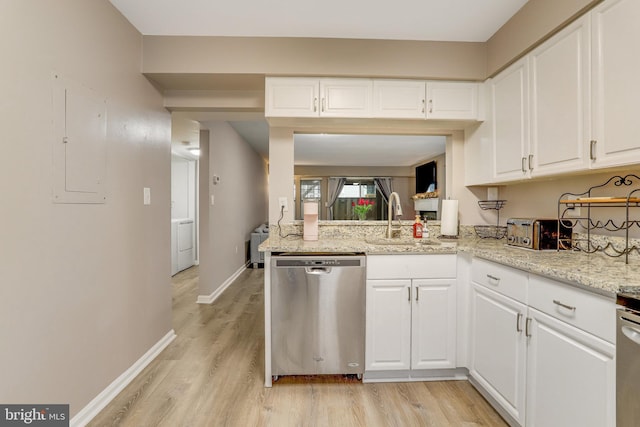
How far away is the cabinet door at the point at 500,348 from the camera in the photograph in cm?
153

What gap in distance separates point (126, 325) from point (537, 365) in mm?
2396

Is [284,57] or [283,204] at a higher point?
[284,57]

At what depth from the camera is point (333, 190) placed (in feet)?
8.90

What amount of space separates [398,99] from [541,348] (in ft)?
5.85

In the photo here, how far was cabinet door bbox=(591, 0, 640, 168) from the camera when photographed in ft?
4.40

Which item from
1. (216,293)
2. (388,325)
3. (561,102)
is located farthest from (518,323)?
(216,293)

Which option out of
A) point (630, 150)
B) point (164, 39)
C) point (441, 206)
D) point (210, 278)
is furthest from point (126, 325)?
point (630, 150)

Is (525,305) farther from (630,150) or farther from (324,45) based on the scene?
(324,45)

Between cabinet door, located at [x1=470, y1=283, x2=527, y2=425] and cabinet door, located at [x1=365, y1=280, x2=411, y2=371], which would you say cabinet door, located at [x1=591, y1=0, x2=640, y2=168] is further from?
cabinet door, located at [x1=365, y1=280, x2=411, y2=371]

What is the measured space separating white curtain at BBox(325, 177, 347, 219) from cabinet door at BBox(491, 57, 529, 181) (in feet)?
3.93

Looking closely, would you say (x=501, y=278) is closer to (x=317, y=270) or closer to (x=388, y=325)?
(x=388, y=325)

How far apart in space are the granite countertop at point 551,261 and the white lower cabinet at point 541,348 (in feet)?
0.17

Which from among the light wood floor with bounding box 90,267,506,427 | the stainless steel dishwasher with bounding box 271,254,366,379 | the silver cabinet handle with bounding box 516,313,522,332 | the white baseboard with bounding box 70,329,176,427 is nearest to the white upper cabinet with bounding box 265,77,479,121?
the stainless steel dishwasher with bounding box 271,254,366,379

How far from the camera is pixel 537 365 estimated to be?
142 centimetres
